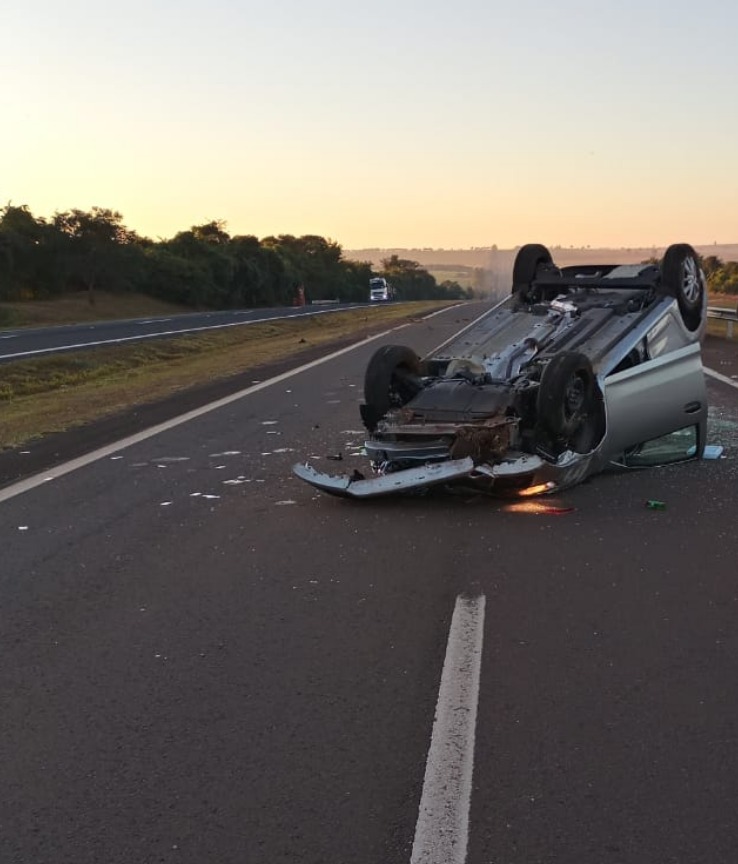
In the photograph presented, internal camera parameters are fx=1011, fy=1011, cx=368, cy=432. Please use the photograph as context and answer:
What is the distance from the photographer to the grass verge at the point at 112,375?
1273cm

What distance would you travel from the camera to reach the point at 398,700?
13.2 feet

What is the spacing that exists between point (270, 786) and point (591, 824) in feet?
A: 3.41

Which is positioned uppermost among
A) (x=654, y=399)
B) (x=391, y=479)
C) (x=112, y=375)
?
(x=654, y=399)

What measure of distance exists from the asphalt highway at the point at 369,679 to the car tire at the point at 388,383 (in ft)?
3.49

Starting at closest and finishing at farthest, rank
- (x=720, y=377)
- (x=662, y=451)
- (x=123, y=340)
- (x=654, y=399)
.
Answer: (x=654, y=399)
(x=662, y=451)
(x=720, y=377)
(x=123, y=340)

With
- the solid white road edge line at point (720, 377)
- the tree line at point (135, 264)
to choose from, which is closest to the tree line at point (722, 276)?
the tree line at point (135, 264)

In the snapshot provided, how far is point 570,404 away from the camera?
745cm

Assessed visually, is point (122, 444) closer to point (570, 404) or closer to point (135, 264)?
point (570, 404)

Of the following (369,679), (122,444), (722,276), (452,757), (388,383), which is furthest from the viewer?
(722,276)

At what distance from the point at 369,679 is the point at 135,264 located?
Answer: 216 ft

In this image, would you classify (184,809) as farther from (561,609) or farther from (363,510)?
(363,510)

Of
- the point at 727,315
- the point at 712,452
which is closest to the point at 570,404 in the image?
the point at 712,452

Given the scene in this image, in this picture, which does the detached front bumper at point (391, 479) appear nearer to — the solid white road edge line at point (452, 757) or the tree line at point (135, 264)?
the solid white road edge line at point (452, 757)

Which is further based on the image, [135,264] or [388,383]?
[135,264]
